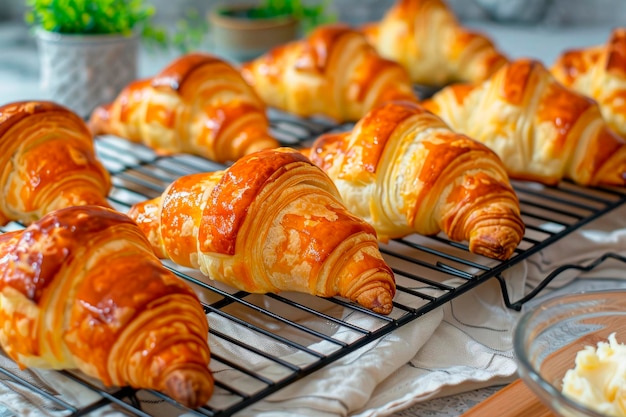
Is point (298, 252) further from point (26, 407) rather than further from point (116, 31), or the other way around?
point (116, 31)

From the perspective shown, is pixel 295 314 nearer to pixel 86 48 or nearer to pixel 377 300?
pixel 377 300

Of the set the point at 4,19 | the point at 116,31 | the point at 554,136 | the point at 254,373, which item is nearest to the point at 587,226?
the point at 554,136

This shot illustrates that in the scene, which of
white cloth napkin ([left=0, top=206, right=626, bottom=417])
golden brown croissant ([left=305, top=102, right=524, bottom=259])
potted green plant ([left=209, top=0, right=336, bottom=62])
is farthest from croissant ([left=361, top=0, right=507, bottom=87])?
white cloth napkin ([left=0, top=206, right=626, bottom=417])

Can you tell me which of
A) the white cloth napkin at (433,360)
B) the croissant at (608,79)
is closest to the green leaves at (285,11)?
the croissant at (608,79)

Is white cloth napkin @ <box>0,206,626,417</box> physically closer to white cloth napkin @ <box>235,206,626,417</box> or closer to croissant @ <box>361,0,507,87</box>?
white cloth napkin @ <box>235,206,626,417</box>

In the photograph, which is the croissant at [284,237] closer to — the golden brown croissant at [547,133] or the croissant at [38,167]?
the croissant at [38,167]

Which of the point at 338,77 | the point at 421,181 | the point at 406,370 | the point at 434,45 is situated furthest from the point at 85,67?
the point at 406,370

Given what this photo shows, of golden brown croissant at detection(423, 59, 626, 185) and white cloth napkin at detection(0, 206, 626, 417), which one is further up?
golden brown croissant at detection(423, 59, 626, 185)
